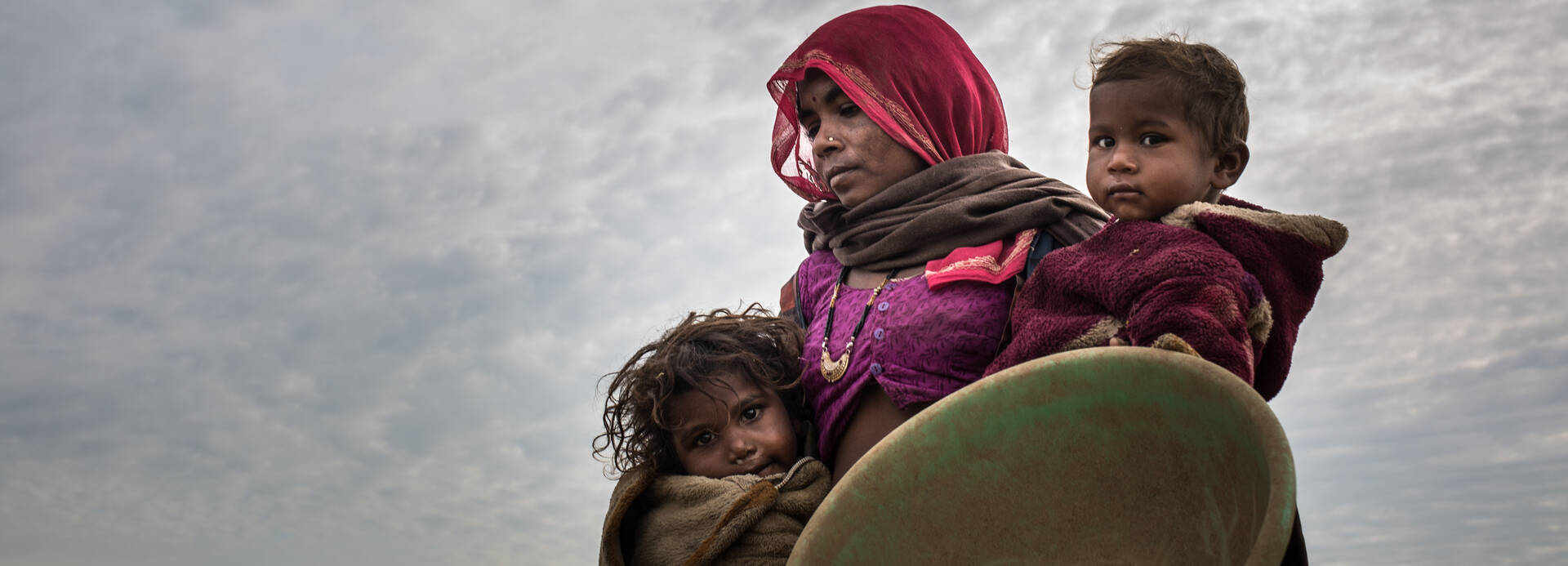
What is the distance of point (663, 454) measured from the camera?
285 cm

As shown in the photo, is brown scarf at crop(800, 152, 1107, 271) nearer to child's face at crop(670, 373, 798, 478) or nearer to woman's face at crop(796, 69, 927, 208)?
woman's face at crop(796, 69, 927, 208)

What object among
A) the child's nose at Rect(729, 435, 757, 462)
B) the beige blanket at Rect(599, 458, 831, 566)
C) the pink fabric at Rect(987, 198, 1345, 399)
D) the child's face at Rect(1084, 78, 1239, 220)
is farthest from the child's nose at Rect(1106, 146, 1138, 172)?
the child's nose at Rect(729, 435, 757, 462)

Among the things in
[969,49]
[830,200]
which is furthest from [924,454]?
[969,49]

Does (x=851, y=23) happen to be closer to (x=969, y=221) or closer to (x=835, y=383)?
(x=969, y=221)

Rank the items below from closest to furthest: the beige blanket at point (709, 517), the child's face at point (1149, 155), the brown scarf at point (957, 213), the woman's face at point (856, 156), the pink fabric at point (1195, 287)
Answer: the pink fabric at point (1195, 287) < the child's face at point (1149, 155) < the beige blanket at point (709, 517) < the brown scarf at point (957, 213) < the woman's face at point (856, 156)

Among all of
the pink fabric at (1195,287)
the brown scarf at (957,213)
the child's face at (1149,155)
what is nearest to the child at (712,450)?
the brown scarf at (957,213)

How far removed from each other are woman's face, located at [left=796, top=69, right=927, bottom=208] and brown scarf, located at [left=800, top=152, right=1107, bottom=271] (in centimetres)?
5

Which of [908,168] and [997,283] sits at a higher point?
[908,168]

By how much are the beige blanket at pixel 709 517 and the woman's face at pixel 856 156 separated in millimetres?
765

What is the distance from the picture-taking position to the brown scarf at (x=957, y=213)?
278cm

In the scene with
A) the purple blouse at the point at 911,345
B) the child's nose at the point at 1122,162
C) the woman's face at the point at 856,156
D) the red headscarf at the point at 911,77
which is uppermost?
the red headscarf at the point at 911,77

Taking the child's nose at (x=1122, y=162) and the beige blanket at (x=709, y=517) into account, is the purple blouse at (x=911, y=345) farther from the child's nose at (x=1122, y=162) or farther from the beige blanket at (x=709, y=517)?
the child's nose at (x=1122, y=162)

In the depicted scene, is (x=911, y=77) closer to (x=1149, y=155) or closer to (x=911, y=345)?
(x=911, y=345)

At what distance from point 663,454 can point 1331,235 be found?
61.4 inches
